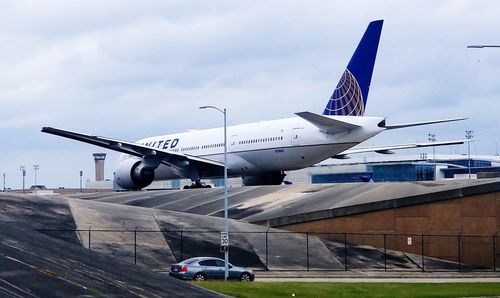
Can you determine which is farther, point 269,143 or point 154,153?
point 154,153

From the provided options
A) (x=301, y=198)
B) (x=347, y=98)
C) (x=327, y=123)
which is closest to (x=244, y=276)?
(x=301, y=198)

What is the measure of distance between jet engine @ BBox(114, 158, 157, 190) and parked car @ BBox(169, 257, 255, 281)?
28005 mm

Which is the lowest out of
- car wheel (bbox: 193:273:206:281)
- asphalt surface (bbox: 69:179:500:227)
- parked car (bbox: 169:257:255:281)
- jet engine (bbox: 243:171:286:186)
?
car wheel (bbox: 193:273:206:281)

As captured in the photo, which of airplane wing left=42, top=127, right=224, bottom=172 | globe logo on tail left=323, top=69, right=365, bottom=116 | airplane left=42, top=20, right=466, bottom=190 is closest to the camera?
airplane left=42, top=20, right=466, bottom=190

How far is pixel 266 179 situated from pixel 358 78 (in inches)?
423

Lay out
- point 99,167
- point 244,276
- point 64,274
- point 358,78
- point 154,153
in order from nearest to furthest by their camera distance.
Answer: point 64,274 < point 244,276 < point 358,78 < point 154,153 < point 99,167

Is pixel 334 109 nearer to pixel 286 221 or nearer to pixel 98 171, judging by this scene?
pixel 286 221

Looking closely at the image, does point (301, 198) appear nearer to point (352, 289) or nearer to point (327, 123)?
point (327, 123)

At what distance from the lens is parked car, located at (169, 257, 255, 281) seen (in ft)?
Answer: 132

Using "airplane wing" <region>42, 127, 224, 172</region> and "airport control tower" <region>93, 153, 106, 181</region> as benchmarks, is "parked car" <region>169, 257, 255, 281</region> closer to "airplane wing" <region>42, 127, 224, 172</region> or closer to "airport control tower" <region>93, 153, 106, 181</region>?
"airplane wing" <region>42, 127, 224, 172</region>

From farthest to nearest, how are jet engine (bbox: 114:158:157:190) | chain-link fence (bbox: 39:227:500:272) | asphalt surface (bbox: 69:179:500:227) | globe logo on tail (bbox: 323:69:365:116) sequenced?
jet engine (bbox: 114:158:157:190)
globe logo on tail (bbox: 323:69:365:116)
asphalt surface (bbox: 69:179:500:227)
chain-link fence (bbox: 39:227:500:272)

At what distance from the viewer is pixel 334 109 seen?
2498 inches

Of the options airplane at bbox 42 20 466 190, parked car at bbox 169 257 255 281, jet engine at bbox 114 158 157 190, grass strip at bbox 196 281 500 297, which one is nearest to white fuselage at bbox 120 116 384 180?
airplane at bbox 42 20 466 190

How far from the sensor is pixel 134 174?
229 feet
